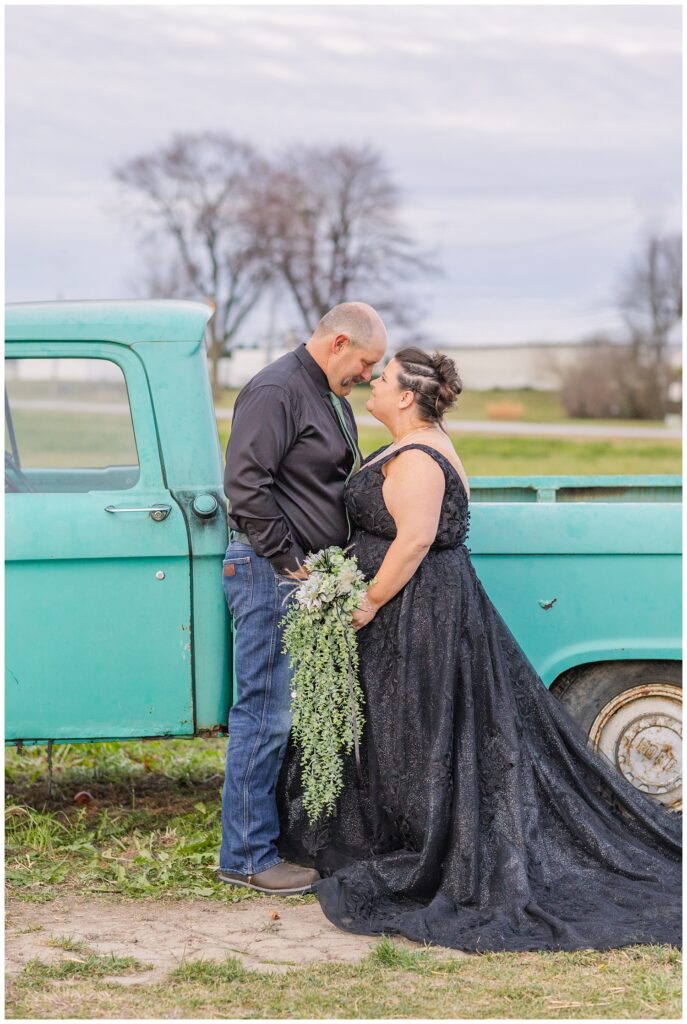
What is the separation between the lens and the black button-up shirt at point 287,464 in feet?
12.7

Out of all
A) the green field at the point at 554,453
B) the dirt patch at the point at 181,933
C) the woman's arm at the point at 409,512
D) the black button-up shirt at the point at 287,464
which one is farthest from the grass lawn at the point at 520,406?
the dirt patch at the point at 181,933

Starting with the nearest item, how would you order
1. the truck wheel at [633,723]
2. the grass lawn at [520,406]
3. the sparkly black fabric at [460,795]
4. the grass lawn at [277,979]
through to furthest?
1. the grass lawn at [277,979]
2. the sparkly black fabric at [460,795]
3. the truck wheel at [633,723]
4. the grass lawn at [520,406]

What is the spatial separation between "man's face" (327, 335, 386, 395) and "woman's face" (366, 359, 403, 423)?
0.08 m

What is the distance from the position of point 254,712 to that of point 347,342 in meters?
1.33

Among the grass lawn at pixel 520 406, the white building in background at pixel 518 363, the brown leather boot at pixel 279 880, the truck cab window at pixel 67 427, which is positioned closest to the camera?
the brown leather boot at pixel 279 880

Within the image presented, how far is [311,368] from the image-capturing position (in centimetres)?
407

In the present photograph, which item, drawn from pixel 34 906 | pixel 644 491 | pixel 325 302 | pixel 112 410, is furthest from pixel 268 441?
pixel 325 302

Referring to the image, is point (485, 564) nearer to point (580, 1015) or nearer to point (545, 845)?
point (545, 845)

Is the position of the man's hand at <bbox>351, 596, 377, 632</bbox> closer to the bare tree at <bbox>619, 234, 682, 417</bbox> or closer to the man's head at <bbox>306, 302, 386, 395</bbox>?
the man's head at <bbox>306, 302, 386, 395</bbox>

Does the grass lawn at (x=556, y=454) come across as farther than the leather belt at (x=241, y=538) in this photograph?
Yes

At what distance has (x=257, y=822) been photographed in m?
4.05

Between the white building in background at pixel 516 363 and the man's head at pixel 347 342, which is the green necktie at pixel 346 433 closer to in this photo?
the man's head at pixel 347 342

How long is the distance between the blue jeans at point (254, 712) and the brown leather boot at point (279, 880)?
0.08 ft

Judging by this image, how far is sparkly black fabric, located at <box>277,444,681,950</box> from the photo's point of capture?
12.4 feet
